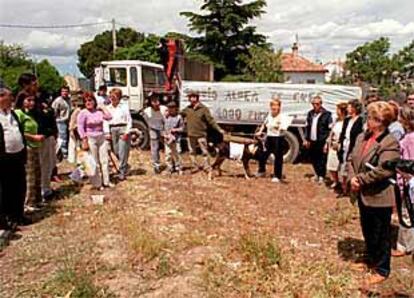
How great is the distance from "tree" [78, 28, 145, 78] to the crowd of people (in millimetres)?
43654

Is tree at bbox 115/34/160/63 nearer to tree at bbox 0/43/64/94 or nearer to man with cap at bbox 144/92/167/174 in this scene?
tree at bbox 0/43/64/94

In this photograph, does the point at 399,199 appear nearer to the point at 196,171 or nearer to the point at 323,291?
the point at 323,291

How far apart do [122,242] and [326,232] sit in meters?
2.48

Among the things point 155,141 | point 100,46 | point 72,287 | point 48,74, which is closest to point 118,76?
point 155,141

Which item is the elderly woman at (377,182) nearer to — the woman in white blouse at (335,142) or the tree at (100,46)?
the woman in white blouse at (335,142)

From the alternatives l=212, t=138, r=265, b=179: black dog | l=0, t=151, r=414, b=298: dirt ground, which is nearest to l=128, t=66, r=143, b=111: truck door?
l=212, t=138, r=265, b=179: black dog

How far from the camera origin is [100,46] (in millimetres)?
57094

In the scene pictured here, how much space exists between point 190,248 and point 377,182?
6.84ft

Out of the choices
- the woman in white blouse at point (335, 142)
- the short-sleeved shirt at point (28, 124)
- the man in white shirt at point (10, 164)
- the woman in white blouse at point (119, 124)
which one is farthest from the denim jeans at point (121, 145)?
the woman in white blouse at point (335, 142)

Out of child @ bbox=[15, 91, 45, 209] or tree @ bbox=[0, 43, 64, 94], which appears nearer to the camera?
child @ bbox=[15, 91, 45, 209]

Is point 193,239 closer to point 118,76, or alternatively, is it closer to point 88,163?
point 88,163

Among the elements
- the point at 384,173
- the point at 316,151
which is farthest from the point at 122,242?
the point at 316,151

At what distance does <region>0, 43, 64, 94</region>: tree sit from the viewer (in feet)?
135

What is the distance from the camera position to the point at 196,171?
36.9ft
